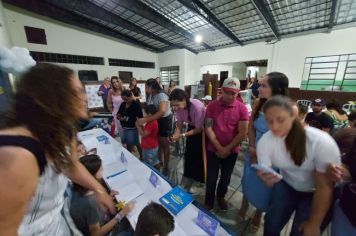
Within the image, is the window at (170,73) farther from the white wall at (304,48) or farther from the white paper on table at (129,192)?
the white paper on table at (129,192)

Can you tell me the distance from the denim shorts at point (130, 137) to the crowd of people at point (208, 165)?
101cm

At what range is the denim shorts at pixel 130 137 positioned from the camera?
252cm

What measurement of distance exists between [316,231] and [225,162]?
859 mm

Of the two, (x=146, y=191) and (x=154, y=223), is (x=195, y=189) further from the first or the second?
(x=154, y=223)

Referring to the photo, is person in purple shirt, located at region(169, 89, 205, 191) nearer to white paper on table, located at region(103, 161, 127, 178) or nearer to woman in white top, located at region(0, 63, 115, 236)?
white paper on table, located at region(103, 161, 127, 178)

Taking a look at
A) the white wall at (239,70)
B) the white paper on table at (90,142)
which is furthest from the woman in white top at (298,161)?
the white wall at (239,70)

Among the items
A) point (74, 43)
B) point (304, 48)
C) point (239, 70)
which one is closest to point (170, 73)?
point (239, 70)

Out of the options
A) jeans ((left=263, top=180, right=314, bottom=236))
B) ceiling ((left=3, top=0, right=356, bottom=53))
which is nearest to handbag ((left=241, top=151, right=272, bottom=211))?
jeans ((left=263, top=180, right=314, bottom=236))

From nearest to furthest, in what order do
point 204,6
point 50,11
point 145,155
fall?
point 145,155 < point 204,6 < point 50,11

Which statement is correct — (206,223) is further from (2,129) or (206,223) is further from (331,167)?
(2,129)

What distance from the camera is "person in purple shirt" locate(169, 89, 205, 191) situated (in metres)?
1.85

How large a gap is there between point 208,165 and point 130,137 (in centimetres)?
133

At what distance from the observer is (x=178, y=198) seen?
111cm

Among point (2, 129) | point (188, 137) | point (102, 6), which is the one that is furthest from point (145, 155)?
point (102, 6)
